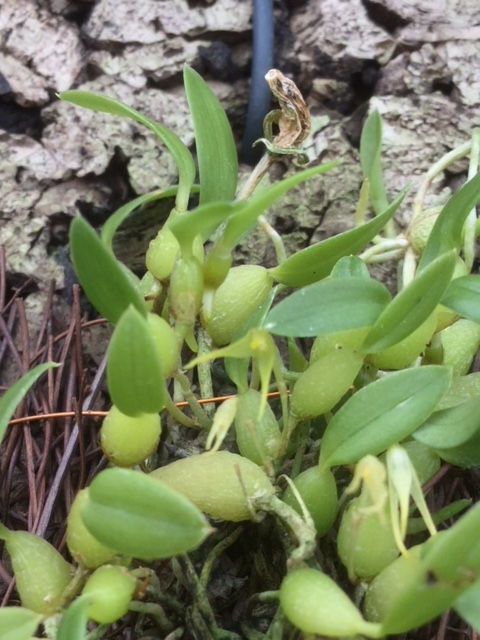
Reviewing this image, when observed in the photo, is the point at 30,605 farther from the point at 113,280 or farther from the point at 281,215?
the point at 281,215

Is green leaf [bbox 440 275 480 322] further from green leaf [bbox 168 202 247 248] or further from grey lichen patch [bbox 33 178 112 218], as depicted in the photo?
grey lichen patch [bbox 33 178 112 218]

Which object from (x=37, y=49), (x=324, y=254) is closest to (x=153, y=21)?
(x=37, y=49)

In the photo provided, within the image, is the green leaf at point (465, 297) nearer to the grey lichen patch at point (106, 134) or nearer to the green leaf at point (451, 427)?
the green leaf at point (451, 427)

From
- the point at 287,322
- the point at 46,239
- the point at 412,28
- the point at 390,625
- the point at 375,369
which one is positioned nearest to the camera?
the point at 390,625

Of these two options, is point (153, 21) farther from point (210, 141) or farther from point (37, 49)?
point (210, 141)

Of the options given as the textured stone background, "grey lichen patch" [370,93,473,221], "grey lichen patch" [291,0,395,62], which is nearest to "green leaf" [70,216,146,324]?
the textured stone background

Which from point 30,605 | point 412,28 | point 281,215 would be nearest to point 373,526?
point 30,605
